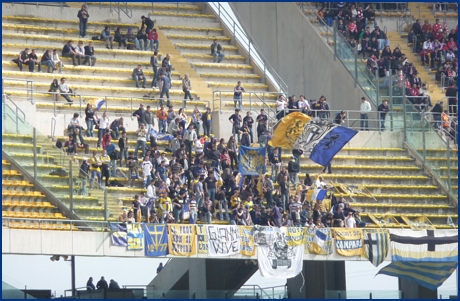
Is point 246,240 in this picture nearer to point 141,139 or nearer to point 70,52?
point 141,139

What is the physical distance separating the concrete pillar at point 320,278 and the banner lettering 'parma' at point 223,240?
195 inches

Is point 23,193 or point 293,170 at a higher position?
point 293,170

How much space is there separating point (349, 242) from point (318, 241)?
0.87 m

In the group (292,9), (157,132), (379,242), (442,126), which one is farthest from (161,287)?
(292,9)

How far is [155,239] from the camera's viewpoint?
3338cm

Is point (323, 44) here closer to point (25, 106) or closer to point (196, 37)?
point (196, 37)

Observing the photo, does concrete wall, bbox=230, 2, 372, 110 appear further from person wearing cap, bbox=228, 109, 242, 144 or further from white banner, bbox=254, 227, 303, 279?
white banner, bbox=254, 227, 303, 279

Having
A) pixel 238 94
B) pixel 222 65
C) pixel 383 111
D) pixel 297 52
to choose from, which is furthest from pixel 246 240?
pixel 297 52

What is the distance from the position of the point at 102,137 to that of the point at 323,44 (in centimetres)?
1201

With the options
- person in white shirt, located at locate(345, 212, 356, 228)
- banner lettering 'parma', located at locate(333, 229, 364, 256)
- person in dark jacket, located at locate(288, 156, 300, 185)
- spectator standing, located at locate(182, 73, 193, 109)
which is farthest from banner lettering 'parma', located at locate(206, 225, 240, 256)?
spectator standing, located at locate(182, 73, 193, 109)

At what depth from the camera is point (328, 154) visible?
39250 mm

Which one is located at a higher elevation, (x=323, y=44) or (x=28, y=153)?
(x=323, y=44)

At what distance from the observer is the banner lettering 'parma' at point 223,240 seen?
1342 inches

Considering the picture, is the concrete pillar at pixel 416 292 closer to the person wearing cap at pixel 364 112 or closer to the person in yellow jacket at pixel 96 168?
the person wearing cap at pixel 364 112
